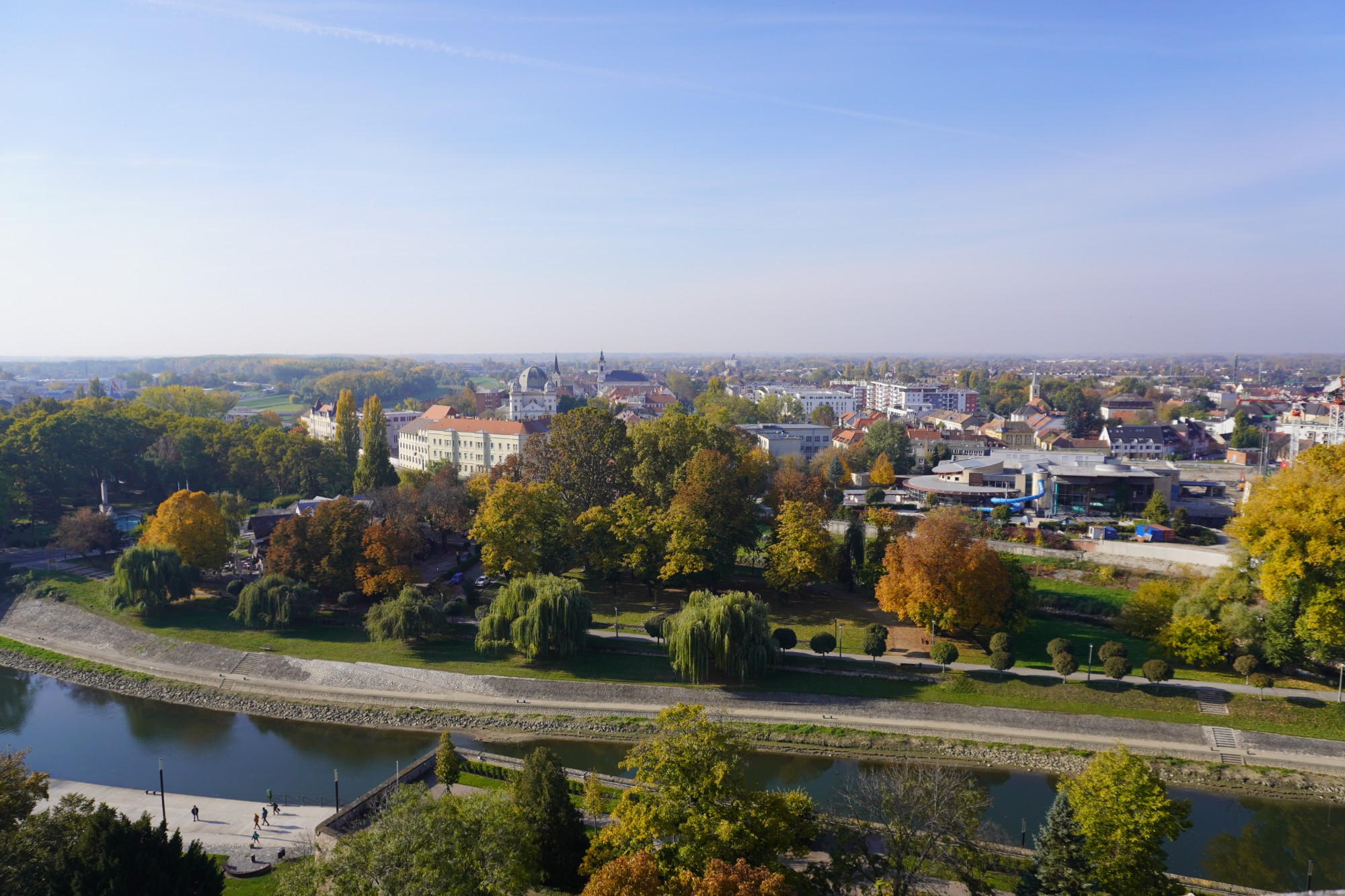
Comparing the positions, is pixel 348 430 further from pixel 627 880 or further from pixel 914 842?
pixel 914 842

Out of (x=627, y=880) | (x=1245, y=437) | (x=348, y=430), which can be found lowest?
(x=627, y=880)

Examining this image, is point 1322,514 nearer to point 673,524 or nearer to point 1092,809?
point 1092,809

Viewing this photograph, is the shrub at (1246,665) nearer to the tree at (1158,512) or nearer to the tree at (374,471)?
the tree at (1158,512)

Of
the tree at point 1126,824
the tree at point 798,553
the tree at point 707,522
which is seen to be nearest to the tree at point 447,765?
the tree at point 1126,824

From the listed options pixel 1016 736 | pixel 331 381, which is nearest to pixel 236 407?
pixel 331 381

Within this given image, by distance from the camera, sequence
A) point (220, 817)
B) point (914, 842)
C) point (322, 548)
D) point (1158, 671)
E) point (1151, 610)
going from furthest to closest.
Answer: point (322, 548) < point (1151, 610) < point (1158, 671) < point (220, 817) < point (914, 842)

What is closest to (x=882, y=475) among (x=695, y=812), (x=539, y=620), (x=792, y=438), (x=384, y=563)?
(x=792, y=438)
